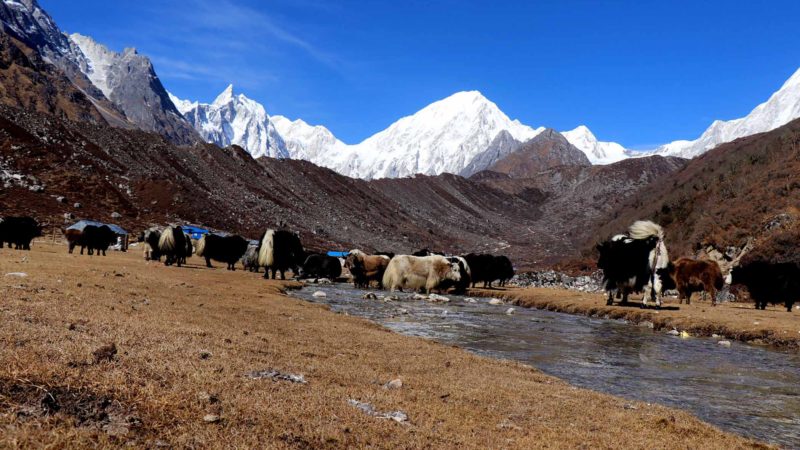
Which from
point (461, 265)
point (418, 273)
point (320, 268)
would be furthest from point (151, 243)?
point (461, 265)

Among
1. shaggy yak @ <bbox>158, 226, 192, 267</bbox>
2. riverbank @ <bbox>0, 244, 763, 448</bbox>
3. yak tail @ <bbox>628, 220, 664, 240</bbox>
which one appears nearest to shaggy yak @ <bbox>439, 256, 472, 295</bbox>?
yak tail @ <bbox>628, 220, 664, 240</bbox>

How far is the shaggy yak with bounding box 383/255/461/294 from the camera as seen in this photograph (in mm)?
31719

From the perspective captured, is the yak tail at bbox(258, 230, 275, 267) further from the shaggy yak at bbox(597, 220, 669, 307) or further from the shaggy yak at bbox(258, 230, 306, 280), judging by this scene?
the shaggy yak at bbox(597, 220, 669, 307)

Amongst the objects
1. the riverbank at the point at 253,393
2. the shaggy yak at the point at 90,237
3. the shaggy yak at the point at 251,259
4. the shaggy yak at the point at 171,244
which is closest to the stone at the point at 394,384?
the riverbank at the point at 253,393

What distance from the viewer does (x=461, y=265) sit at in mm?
33781

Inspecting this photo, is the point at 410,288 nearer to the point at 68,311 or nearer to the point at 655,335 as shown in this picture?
the point at 655,335

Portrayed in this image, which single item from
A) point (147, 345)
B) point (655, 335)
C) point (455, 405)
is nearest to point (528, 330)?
point (655, 335)

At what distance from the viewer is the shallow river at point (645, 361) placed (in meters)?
8.51

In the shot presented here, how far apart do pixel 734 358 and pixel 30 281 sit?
16.4 meters

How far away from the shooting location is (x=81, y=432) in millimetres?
4090

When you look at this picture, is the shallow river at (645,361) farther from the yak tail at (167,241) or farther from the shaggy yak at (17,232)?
the shaggy yak at (17,232)

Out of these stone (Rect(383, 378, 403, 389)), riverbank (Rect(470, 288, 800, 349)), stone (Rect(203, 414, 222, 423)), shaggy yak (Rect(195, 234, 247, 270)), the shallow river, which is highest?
shaggy yak (Rect(195, 234, 247, 270))

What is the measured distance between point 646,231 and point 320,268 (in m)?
26.2

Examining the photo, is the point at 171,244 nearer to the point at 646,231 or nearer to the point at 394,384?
the point at 646,231
